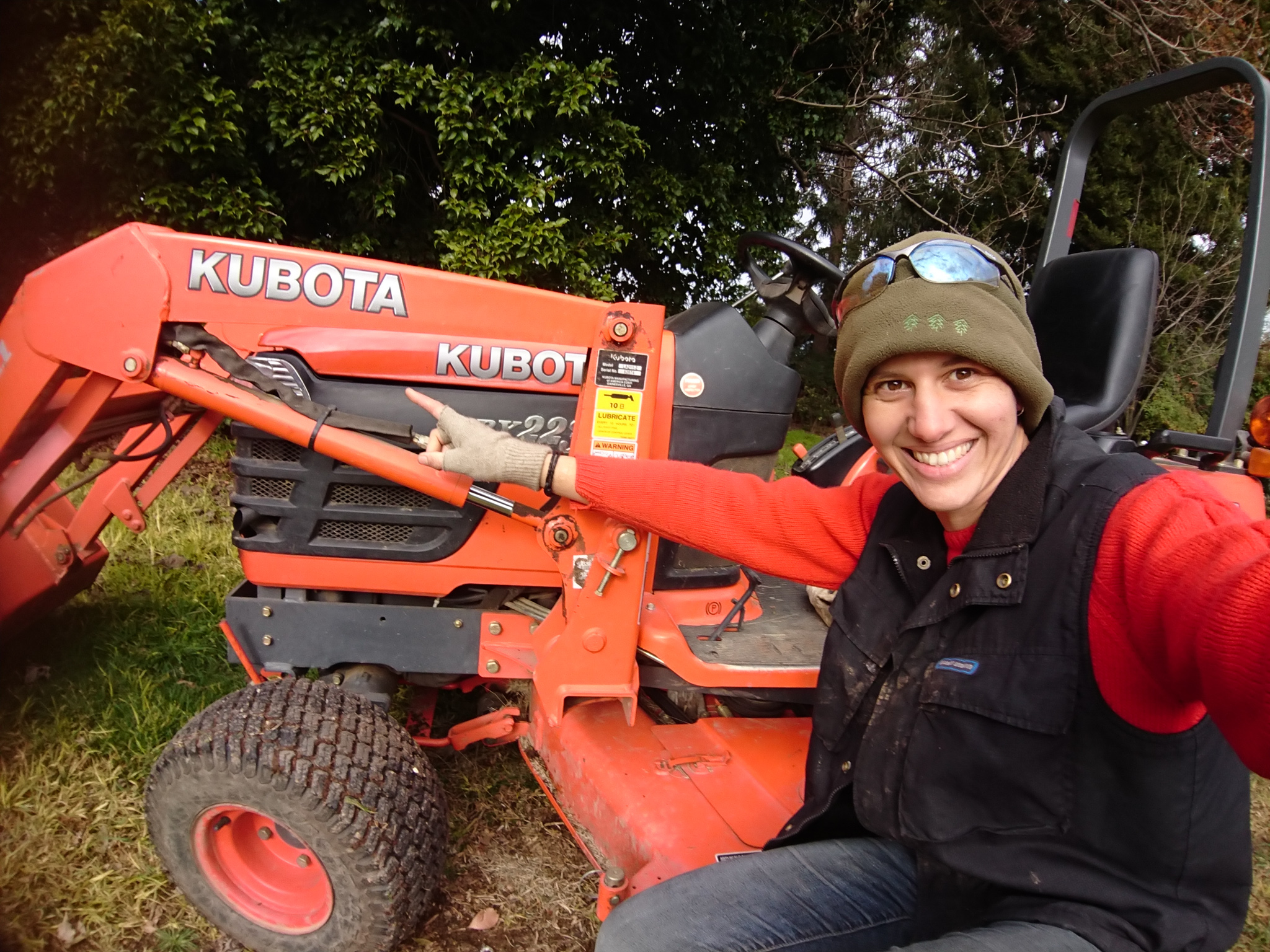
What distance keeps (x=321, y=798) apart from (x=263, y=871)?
0.44 m

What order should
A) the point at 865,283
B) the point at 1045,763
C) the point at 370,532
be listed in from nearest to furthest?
the point at 1045,763 < the point at 865,283 < the point at 370,532

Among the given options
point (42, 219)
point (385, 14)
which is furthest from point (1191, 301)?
point (42, 219)

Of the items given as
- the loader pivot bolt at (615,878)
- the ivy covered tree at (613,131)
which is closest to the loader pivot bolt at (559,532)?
the loader pivot bolt at (615,878)

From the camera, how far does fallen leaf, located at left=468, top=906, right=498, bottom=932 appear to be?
6.31 ft

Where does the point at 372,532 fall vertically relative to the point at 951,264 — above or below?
below

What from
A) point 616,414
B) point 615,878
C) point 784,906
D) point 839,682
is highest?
point 616,414

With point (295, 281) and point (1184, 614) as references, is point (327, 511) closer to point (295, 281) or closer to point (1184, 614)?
point (295, 281)

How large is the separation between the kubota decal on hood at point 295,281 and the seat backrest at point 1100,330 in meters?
1.80

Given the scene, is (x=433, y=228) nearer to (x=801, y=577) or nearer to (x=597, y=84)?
(x=597, y=84)

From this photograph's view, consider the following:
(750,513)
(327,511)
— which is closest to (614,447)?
(750,513)

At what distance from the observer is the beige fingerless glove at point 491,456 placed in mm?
1575

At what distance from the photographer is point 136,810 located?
2117 millimetres

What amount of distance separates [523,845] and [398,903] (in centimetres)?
60

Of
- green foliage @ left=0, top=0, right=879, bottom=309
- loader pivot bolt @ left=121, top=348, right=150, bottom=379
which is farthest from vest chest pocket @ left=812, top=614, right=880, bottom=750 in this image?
green foliage @ left=0, top=0, right=879, bottom=309
